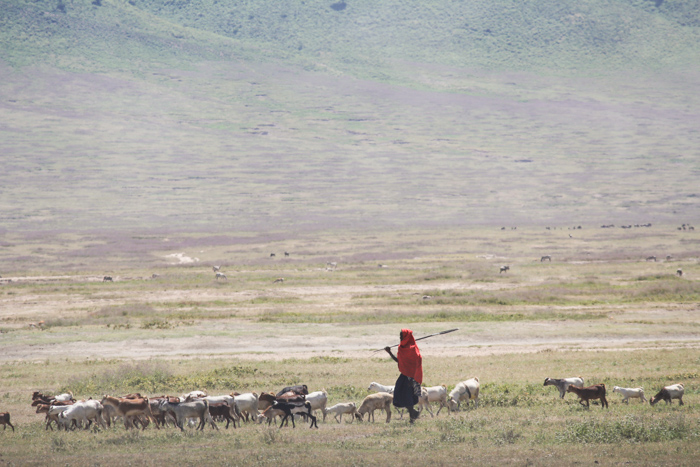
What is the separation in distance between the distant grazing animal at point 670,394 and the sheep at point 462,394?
446cm

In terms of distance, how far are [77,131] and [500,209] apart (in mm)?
123995

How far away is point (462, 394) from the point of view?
1877 centimetres

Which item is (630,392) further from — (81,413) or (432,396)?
(81,413)

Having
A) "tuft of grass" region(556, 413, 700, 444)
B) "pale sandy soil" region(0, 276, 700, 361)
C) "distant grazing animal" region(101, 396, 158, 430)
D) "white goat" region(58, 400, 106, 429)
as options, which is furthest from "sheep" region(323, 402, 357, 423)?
"pale sandy soil" region(0, 276, 700, 361)

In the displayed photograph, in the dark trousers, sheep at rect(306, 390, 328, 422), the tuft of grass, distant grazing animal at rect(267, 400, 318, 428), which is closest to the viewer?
the tuft of grass

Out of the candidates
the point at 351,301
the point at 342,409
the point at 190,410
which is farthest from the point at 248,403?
the point at 351,301

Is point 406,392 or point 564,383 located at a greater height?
point 406,392

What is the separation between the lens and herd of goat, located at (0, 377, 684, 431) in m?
17.1

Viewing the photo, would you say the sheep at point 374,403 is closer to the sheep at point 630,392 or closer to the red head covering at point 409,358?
the red head covering at point 409,358

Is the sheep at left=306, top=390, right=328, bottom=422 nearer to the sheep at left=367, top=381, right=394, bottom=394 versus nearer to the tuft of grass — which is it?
the sheep at left=367, top=381, right=394, bottom=394

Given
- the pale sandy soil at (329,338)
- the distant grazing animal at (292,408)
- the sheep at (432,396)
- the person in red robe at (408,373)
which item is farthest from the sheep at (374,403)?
the pale sandy soil at (329,338)

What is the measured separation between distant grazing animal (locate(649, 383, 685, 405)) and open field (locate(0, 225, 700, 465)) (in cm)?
65

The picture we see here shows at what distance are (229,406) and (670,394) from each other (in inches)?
445

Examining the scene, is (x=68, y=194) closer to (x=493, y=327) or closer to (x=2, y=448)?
(x=493, y=327)
